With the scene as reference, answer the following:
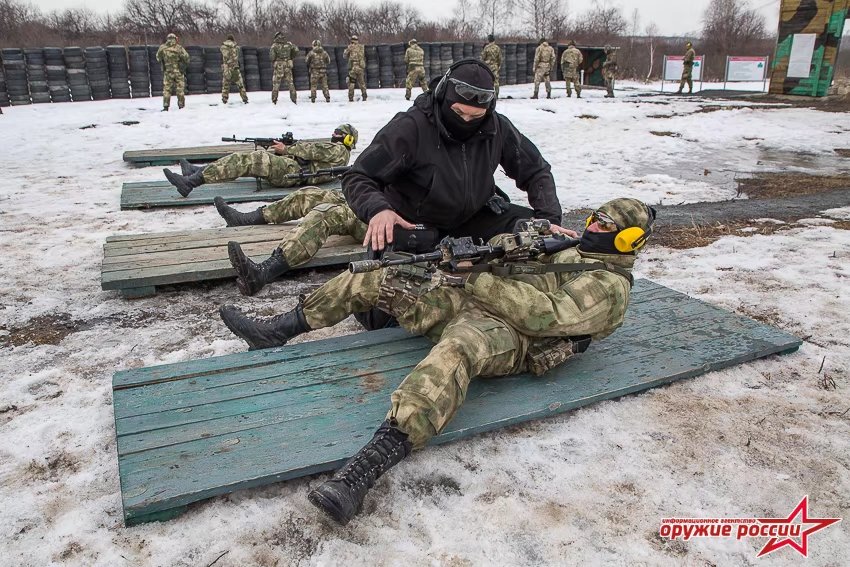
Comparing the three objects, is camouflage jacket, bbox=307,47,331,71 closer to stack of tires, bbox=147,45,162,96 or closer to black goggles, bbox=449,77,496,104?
stack of tires, bbox=147,45,162,96

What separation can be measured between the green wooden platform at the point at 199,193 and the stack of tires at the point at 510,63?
18897 millimetres

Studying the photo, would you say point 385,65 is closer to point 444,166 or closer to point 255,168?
point 255,168

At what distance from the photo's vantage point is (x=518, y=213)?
3941 mm

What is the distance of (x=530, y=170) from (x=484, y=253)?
142 cm

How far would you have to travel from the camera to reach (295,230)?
4.72 metres

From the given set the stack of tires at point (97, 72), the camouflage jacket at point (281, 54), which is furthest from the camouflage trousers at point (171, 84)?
the stack of tires at point (97, 72)

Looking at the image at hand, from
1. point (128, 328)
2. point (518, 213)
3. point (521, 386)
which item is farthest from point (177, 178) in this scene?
point (521, 386)

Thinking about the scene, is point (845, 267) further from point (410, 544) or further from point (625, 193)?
point (410, 544)

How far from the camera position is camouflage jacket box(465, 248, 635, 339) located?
110 inches

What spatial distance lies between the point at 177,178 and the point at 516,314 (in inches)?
219

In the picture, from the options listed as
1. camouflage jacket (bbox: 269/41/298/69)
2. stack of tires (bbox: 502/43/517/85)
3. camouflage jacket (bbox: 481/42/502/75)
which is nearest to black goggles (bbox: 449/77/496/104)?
camouflage jacket (bbox: 269/41/298/69)

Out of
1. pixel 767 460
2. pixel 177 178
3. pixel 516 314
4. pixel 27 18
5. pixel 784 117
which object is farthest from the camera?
pixel 27 18

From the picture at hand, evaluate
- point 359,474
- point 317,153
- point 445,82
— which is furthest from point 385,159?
point 317,153

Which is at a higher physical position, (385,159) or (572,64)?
(572,64)
